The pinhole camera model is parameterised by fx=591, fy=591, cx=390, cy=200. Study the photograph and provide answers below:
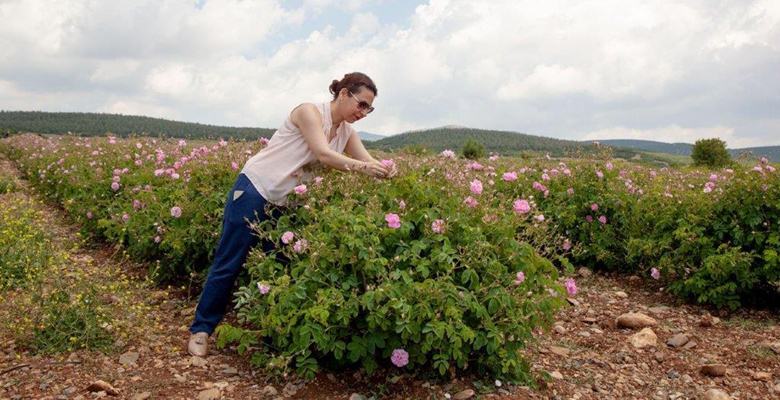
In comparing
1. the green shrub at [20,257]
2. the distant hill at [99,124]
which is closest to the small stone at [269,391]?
the green shrub at [20,257]

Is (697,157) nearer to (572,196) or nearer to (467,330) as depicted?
(572,196)

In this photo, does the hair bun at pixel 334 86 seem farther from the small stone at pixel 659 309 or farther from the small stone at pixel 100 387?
the small stone at pixel 659 309

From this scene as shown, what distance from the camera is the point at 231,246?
3.89 meters

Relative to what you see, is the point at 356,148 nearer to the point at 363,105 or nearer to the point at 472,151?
the point at 363,105

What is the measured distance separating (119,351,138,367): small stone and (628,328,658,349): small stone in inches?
139

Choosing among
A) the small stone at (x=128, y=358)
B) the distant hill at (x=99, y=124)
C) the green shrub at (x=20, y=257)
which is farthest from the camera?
the distant hill at (x=99, y=124)

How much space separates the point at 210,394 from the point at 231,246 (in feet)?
3.17

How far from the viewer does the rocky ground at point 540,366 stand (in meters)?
3.37

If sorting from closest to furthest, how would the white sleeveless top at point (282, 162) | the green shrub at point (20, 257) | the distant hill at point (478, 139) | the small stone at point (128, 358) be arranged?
the small stone at point (128, 358) < the white sleeveless top at point (282, 162) < the green shrub at point (20, 257) < the distant hill at point (478, 139)

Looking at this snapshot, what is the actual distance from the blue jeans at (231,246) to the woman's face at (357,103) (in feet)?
2.63

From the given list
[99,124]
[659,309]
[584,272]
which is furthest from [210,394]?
[99,124]

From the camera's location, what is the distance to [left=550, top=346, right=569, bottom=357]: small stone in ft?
14.0

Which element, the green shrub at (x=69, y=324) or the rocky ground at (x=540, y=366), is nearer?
the rocky ground at (x=540, y=366)

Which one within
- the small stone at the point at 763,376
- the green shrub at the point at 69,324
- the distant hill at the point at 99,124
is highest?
the distant hill at the point at 99,124
